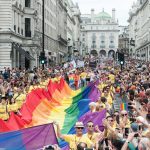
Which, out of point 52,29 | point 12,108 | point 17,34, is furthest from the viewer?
point 52,29

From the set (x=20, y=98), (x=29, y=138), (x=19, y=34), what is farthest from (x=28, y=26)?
(x=29, y=138)

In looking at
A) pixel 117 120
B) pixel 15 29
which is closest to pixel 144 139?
pixel 117 120

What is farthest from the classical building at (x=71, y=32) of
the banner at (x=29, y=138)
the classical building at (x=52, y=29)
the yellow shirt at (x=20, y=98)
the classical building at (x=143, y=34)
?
A: the banner at (x=29, y=138)

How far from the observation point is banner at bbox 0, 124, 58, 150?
10.1m

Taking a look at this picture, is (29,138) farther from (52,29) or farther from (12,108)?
(52,29)

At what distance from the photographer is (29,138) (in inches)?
409

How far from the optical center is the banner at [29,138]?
33.1 ft

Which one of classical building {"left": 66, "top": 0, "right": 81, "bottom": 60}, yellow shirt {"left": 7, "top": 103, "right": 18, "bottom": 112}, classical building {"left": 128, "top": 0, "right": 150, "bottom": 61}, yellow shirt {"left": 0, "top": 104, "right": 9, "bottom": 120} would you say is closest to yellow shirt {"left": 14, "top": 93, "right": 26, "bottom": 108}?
yellow shirt {"left": 7, "top": 103, "right": 18, "bottom": 112}

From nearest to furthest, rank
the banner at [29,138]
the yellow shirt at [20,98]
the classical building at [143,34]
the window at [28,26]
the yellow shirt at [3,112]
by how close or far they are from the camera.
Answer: the banner at [29,138] < the yellow shirt at [3,112] < the yellow shirt at [20,98] < the window at [28,26] < the classical building at [143,34]

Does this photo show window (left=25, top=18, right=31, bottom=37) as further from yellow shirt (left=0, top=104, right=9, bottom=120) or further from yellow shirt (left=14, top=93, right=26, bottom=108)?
yellow shirt (left=0, top=104, right=9, bottom=120)

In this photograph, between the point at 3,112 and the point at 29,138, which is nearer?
the point at 29,138

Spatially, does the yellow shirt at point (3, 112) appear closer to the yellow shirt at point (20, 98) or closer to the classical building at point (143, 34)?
the yellow shirt at point (20, 98)

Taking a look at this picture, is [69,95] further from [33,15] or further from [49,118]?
[33,15]

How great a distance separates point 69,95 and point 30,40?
28142 millimetres
